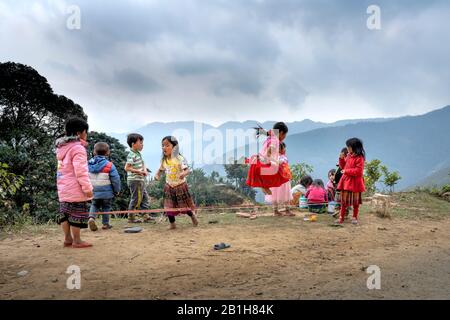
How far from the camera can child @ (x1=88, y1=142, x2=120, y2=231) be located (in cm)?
644

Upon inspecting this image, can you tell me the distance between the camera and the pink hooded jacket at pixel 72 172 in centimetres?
484

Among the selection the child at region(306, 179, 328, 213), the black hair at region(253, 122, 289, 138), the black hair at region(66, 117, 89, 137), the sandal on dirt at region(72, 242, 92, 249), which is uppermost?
the black hair at region(253, 122, 289, 138)

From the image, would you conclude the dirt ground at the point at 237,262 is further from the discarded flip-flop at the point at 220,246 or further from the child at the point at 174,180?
the child at the point at 174,180

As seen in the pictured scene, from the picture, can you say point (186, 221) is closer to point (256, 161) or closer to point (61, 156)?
point (256, 161)

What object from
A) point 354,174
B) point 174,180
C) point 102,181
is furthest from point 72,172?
point 354,174

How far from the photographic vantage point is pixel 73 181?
16.1ft

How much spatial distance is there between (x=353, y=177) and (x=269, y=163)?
1.71 metres

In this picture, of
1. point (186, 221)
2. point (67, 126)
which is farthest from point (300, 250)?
point (67, 126)

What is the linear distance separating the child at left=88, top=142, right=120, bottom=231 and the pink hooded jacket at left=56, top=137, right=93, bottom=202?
148 cm

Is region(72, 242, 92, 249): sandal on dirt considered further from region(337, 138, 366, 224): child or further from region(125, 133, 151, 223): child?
region(337, 138, 366, 224): child

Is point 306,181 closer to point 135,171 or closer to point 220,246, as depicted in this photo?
point 135,171

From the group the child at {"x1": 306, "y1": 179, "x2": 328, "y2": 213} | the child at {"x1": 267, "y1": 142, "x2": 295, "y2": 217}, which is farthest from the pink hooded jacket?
the child at {"x1": 306, "y1": 179, "x2": 328, "y2": 213}
